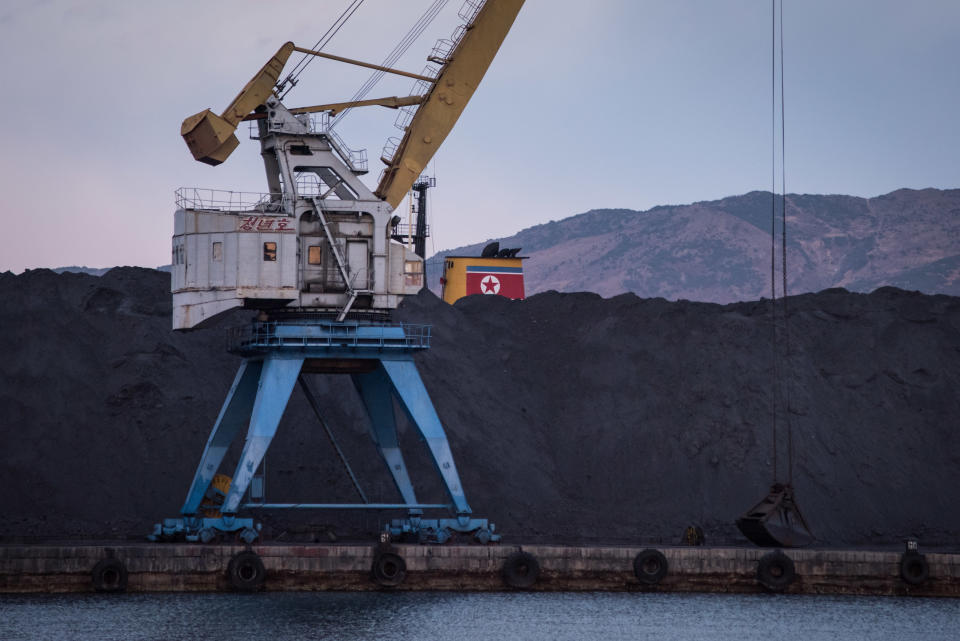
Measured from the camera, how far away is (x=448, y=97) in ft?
138

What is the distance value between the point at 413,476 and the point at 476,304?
12.3 m

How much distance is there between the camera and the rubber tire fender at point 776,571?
38938 millimetres

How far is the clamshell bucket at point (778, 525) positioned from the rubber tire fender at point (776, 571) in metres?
2.17

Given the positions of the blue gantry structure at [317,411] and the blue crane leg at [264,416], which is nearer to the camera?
the blue crane leg at [264,416]

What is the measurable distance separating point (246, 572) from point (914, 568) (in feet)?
56.7

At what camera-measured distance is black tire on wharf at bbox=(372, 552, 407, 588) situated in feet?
124

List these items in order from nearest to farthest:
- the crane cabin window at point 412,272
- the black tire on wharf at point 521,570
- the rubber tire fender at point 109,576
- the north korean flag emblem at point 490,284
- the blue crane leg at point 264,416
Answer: the rubber tire fender at point 109,576
the black tire on wharf at point 521,570
the blue crane leg at point 264,416
the crane cabin window at point 412,272
the north korean flag emblem at point 490,284

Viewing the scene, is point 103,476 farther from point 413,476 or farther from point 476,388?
point 476,388

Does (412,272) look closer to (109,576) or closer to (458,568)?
(458,568)

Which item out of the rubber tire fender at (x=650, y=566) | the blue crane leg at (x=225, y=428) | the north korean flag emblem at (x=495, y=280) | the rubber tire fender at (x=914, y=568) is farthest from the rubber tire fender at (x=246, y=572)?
the north korean flag emblem at (x=495, y=280)

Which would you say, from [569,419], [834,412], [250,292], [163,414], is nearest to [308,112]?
[250,292]

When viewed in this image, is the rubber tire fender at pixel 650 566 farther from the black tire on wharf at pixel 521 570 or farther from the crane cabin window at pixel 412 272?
the crane cabin window at pixel 412 272

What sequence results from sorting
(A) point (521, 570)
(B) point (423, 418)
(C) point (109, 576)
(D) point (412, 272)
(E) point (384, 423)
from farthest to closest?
(E) point (384, 423) → (D) point (412, 272) → (B) point (423, 418) → (A) point (521, 570) → (C) point (109, 576)

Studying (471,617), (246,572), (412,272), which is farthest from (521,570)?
(412,272)
